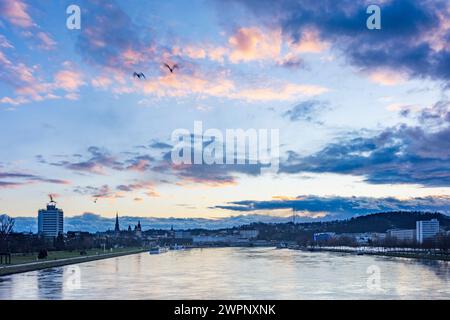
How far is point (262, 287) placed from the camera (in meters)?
35.5

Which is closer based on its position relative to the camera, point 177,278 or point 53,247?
point 177,278

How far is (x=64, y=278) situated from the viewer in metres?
43.7

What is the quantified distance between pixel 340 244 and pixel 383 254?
8493cm

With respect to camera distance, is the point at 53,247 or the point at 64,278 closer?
the point at 64,278
